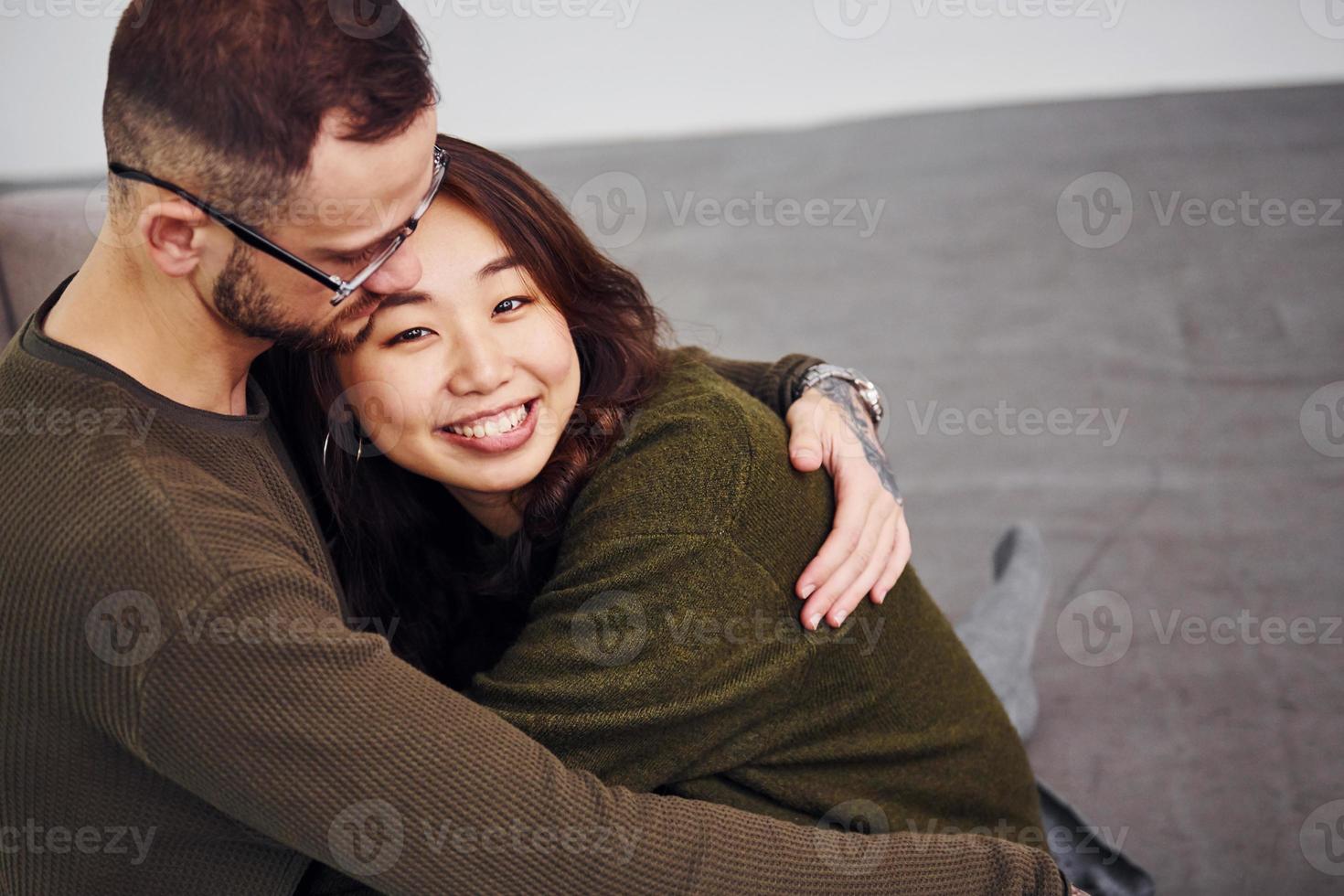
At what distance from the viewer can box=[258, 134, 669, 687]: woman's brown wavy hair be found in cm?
134

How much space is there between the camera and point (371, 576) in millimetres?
1514

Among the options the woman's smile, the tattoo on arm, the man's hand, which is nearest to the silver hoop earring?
the woman's smile

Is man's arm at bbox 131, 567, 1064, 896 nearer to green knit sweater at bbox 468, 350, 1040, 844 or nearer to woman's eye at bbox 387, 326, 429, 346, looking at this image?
green knit sweater at bbox 468, 350, 1040, 844

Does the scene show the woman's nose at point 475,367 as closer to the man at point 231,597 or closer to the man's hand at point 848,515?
the man at point 231,597

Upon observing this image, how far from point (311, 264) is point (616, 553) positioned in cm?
37

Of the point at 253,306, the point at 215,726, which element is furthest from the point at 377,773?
the point at 253,306

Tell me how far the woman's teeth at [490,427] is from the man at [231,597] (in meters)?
0.20

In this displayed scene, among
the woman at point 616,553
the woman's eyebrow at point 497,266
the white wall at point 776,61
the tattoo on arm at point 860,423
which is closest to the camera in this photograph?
the woman at point 616,553

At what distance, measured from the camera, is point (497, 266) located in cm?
130

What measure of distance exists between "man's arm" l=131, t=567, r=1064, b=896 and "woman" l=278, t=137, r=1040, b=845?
13 centimetres

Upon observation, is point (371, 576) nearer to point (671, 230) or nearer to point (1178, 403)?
point (1178, 403)

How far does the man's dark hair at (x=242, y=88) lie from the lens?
1.00 metres
